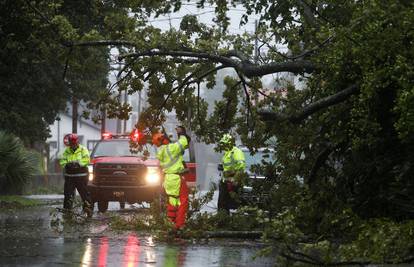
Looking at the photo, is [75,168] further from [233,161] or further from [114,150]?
[233,161]

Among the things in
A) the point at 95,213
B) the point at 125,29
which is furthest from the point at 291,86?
the point at 95,213

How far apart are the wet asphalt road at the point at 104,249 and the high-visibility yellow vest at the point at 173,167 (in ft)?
2.76

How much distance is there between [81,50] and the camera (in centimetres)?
1504

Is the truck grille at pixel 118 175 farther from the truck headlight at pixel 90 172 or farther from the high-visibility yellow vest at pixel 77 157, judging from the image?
the high-visibility yellow vest at pixel 77 157

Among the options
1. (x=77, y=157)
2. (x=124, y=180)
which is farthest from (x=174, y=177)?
(x=124, y=180)

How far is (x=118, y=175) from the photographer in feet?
66.9

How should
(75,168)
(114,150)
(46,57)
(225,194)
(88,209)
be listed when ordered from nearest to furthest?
(46,57), (225,194), (88,209), (75,168), (114,150)

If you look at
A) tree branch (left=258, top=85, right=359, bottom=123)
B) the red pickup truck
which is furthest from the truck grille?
tree branch (left=258, top=85, right=359, bottom=123)

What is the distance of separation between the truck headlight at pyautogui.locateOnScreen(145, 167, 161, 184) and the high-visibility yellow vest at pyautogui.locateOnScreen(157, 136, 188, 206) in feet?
18.1

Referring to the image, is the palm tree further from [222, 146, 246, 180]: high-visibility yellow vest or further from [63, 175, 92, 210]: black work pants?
[222, 146, 246, 180]: high-visibility yellow vest

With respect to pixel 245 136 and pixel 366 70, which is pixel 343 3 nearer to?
pixel 366 70

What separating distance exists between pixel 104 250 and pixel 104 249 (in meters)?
0.14

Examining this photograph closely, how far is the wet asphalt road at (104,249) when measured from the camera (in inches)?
428

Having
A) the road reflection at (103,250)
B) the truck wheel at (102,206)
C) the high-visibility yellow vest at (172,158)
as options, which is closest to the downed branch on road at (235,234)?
the high-visibility yellow vest at (172,158)
